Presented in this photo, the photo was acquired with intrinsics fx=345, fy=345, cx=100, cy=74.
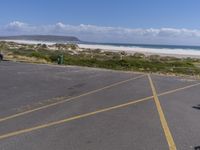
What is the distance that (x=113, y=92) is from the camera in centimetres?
1333

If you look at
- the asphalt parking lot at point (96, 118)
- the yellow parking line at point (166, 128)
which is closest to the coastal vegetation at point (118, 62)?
the asphalt parking lot at point (96, 118)

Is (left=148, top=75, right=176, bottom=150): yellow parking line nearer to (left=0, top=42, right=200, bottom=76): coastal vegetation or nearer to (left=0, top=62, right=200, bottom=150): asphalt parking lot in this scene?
(left=0, top=62, right=200, bottom=150): asphalt parking lot

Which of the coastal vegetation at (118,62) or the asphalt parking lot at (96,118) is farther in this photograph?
the coastal vegetation at (118,62)

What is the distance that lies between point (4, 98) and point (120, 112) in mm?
3997

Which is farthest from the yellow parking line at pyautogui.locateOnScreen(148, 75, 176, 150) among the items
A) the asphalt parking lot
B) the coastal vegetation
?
the coastal vegetation

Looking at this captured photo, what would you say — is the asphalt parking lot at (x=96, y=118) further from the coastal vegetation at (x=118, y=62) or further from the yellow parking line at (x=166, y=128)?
the coastal vegetation at (x=118, y=62)

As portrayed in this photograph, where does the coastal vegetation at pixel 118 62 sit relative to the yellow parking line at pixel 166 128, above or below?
below

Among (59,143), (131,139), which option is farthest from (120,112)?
(59,143)

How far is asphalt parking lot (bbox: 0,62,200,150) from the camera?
643cm

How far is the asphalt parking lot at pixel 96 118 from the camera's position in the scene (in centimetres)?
643

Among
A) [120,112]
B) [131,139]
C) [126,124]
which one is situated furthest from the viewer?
[120,112]

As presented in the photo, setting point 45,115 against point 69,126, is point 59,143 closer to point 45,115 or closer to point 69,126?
point 69,126

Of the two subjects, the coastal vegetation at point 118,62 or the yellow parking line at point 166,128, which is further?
the coastal vegetation at point 118,62

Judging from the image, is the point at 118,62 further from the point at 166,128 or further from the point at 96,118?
the point at 166,128
